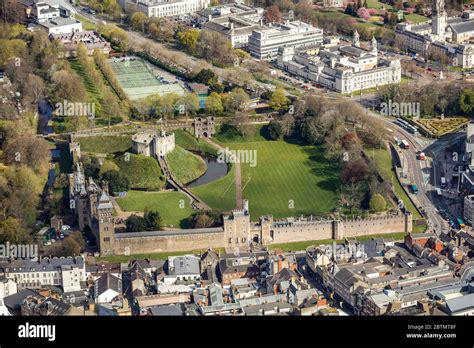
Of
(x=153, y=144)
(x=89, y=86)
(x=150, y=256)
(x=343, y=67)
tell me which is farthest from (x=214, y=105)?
(x=150, y=256)

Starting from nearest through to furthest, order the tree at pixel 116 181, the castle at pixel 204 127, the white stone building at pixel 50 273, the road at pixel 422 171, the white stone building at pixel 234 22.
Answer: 1. the white stone building at pixel 50 273
2. the road at pixel 422 171
3. the tree at pixel 116 181
4. the castle at pixel 204 127
5. the white stone building at pixel 234 22

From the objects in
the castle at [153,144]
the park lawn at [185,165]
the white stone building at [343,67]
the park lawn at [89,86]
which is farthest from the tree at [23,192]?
the white stone building at [343,67]

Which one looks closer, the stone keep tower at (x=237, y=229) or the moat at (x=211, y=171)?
the stone keep tower at (x=237, y=229)

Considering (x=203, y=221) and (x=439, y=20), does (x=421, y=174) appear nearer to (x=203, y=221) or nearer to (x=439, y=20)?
(x=203, y=221)

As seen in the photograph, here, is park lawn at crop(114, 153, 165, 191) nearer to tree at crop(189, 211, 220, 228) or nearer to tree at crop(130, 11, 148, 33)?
tree at crop(189, 211, 220, 228)

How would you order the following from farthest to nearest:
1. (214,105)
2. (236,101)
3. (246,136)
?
(236,101) < (214,105) < (246,136)

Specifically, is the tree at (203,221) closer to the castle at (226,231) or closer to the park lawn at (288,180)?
the castle at (226,231)

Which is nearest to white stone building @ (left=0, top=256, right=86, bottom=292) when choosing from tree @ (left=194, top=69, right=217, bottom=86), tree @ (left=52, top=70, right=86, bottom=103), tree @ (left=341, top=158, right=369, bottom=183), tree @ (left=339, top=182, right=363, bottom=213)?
tree @ (left=339, top=182, right=363, bottom=213)

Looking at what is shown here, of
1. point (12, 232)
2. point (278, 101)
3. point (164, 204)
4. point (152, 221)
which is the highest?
point (12, 232)
